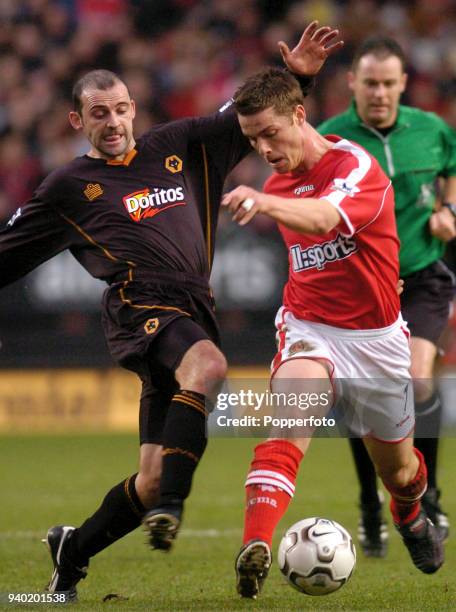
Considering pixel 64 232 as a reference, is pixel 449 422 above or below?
below

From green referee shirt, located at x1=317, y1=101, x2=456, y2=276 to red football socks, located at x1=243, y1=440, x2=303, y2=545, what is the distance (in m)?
2.55

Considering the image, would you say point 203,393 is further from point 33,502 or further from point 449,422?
point 449,422

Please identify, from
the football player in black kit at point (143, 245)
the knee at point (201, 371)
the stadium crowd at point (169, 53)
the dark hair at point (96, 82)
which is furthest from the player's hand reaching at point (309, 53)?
the stadium crowd at point (169, 53)

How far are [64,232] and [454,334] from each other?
349 inches

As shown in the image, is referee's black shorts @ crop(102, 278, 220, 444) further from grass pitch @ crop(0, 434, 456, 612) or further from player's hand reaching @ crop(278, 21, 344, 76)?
player's hand reaching @ crop(278, 21, 344, 76)

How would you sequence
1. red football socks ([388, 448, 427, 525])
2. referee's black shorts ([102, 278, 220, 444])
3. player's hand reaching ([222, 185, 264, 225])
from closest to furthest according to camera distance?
player's hand reaching ([222, 185, 264, 225]) → referee's black shorts ([102, 278, 220, 444]) → red football socks ([388, 448, 427, 525])

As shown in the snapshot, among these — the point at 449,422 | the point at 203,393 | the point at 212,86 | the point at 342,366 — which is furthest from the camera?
the point at 212,86

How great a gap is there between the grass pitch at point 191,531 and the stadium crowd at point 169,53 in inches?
154

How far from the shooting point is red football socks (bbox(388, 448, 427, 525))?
5.98 meters

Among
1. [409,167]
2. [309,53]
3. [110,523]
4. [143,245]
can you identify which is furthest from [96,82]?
[409,167]

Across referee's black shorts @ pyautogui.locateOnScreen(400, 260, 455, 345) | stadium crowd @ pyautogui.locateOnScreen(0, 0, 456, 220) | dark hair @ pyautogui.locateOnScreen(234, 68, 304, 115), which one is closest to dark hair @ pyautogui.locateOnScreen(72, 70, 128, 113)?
dark hair @ pyautogui.locateOnScreen(234, 68, 304, 115)

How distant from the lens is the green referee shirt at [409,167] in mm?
7527

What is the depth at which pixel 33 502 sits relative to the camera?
9320mm

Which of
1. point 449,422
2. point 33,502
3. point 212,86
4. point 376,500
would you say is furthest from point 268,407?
point 212,86
